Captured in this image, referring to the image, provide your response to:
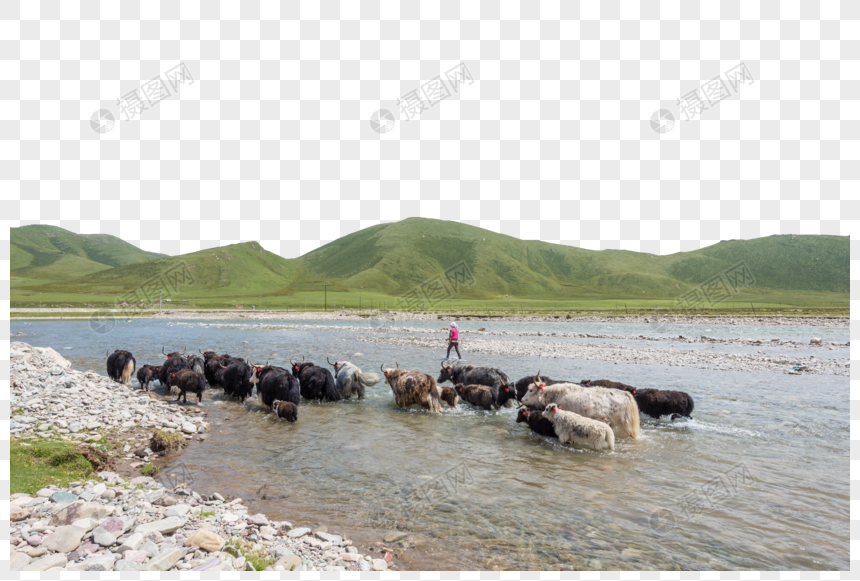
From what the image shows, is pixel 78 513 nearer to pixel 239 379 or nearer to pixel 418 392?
pixel 418 392

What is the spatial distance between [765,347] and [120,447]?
3629 centimetres

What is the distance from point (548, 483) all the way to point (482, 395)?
563 cm

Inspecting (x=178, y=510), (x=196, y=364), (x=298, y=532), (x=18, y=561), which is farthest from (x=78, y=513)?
(x=196, y=364)

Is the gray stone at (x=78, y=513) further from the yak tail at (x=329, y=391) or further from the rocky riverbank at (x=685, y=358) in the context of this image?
the rocky riverbank at (x=685, y=358)

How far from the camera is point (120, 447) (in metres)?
8.80

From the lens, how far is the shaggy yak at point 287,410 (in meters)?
11.4

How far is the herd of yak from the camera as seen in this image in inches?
397

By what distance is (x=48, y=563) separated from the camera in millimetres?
4215

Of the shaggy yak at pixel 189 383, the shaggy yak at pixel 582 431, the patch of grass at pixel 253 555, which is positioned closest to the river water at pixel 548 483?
the shaggy yak at pixel 582 431

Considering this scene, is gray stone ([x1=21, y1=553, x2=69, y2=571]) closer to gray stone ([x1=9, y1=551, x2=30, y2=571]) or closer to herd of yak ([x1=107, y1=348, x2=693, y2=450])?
gray stone ([x1=9, y1=551, x2=30, y2=571])

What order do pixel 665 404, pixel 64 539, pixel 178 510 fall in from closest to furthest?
pixel 64 539
pixel 178 510
pixel 665 404

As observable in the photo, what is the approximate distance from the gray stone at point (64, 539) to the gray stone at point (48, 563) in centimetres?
17

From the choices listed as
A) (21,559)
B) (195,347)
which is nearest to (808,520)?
(21,559)

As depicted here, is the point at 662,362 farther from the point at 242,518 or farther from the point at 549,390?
the point at 242,518
